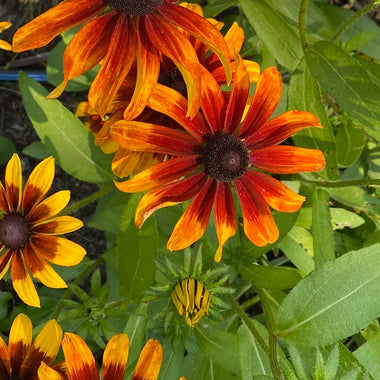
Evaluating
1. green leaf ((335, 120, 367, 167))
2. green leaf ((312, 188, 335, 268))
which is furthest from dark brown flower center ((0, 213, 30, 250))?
green leaf ((335, 120, 367, 167))

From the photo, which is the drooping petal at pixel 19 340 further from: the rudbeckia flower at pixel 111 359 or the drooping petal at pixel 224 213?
the drooping petal at pixel 224 213

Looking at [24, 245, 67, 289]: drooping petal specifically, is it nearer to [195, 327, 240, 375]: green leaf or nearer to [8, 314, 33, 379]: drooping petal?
[8, 314, 33, 379]: drooping petal

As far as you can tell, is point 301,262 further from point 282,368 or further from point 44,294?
point 44,294

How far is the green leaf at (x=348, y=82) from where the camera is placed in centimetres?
123

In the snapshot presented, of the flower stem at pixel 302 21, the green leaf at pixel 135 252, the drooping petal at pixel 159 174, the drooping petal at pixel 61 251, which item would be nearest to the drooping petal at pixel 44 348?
the drooping petal at pixel 61 251

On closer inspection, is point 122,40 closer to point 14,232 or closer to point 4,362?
point 14,232

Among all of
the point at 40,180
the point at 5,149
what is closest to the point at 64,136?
the point at 40,180

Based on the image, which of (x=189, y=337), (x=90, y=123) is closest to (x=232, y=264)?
(x=189, y=337)

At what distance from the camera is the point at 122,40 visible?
34.8 inches

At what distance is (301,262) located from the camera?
4.94 feet

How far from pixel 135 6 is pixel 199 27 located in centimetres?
11

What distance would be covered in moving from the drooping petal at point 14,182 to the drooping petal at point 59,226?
0.22 feet

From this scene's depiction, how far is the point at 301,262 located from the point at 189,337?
1.55ft

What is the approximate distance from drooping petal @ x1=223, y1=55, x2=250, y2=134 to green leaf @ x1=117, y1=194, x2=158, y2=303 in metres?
0.30
